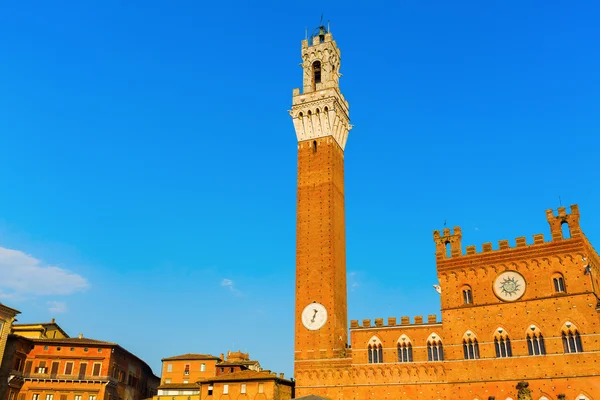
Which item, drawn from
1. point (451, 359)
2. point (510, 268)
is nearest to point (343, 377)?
point (451, 359)

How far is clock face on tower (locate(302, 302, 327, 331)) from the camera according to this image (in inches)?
1776

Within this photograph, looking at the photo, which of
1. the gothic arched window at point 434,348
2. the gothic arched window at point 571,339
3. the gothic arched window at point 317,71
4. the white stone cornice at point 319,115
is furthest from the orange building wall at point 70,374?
the gothic arched window at point 571,339

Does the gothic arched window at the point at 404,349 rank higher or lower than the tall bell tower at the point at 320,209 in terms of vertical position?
lower

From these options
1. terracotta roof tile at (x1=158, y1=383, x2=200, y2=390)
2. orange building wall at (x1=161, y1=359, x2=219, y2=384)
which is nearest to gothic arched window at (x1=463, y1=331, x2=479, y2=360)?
terracotta roof tile at (x1=158, y1=383, x2=200, y2=390)

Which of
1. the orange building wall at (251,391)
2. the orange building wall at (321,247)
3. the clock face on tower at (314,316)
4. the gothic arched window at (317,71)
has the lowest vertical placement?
the orange building wall at (251,391)

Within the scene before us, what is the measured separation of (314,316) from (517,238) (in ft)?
56.5

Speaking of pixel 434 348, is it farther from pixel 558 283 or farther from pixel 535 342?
pixel 558 283

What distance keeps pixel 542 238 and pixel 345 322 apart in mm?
17711

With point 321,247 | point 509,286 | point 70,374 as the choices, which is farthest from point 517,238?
point 70,374

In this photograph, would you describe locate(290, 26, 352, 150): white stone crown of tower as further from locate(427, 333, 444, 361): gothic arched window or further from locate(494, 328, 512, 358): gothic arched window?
locate(494, 328, 512, 358): gothic arched window

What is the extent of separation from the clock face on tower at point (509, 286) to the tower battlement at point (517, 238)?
2031 millimetres

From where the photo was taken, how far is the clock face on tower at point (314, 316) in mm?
45112

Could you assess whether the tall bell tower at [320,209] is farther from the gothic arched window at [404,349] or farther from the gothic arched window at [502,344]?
the gothic arched window at [502,344]

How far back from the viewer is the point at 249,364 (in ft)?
182
